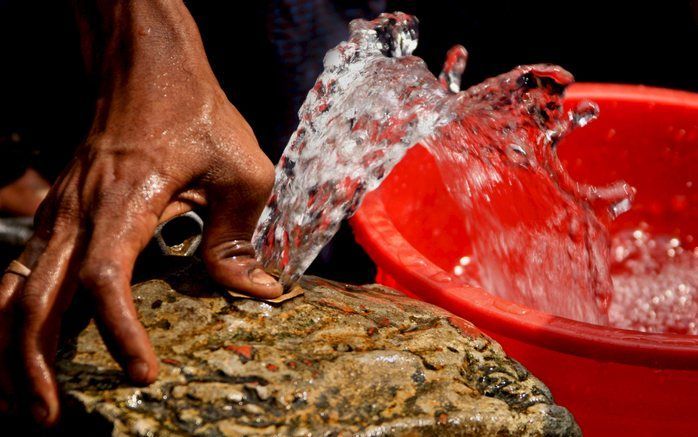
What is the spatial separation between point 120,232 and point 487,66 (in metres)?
3.09

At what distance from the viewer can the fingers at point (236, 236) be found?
1.64 m

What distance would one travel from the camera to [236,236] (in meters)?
1.69

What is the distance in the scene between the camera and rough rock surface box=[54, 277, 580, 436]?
54.3 inches

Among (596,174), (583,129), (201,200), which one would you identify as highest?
(201,200)

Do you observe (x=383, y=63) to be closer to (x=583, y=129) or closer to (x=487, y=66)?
(x=583, y=129)

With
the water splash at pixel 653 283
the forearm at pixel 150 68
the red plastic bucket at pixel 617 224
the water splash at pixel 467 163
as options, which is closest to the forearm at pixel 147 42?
the forearm at pixel 150 68

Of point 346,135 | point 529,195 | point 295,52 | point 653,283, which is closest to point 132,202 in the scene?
point 346,135

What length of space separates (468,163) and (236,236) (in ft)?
3.05

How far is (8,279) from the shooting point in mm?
1521

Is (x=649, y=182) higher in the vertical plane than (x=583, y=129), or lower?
lower

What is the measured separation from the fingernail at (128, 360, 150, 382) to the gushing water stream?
22.2 inches

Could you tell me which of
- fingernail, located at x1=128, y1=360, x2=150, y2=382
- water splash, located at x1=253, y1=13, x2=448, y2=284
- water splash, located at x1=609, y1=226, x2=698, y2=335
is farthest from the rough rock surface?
water splash, located at x1=609, y1=226, x2=698, y2=335

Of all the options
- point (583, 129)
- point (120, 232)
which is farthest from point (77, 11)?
point (583, 129)

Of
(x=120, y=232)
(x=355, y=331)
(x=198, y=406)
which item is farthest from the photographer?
(x=355, y=331)
